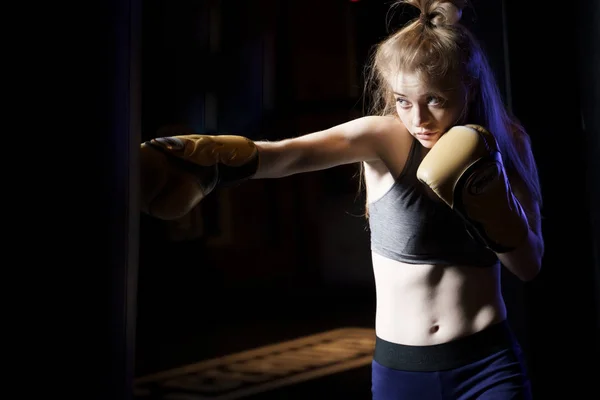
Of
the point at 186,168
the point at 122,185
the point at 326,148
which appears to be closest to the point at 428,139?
the point at 326,148

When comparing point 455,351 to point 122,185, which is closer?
point 122,185

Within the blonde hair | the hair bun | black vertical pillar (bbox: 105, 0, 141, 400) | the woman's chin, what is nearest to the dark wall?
the blonde hair

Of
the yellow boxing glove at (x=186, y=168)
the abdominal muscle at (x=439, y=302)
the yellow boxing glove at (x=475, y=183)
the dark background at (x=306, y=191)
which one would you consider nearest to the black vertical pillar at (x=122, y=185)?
the yellow boxing glove at (x=186, y=168)

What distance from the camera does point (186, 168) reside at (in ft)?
2.48

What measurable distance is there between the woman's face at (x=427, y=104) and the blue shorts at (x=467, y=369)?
1.18 ft

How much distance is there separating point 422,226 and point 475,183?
16cm

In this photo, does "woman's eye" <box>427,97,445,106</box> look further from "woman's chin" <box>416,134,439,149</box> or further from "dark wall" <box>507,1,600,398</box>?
"dark wall" <box>507,1,600,398</box>

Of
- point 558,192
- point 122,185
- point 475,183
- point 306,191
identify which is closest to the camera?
point 122,185

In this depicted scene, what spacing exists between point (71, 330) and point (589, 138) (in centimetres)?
166

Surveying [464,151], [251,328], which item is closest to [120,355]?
[464,151]

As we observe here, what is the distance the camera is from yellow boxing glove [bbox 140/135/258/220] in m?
0.71

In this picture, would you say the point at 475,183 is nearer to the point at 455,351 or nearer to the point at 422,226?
the point at 422,226

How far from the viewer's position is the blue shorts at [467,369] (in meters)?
1.10

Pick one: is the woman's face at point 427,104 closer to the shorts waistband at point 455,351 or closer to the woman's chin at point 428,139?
the woman's chin at point 428,139
